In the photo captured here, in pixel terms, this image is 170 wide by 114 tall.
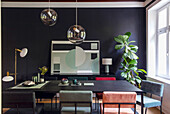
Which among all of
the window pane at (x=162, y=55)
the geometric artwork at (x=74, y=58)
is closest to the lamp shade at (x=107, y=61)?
the geometric artwork at (x=74, y=58)

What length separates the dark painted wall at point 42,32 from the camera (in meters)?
4.71

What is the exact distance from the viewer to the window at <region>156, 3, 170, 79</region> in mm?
3715

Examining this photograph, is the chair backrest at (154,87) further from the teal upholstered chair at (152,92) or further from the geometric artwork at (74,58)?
the geometric artwork at (74,58)

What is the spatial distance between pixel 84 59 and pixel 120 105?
2647 mm

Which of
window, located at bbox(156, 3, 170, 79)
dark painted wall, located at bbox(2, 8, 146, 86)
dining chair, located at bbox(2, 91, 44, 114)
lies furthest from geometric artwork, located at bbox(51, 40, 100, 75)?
dining chair, located at bbox(2, 91, 44, 114)

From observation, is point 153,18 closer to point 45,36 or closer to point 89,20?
point 89,20

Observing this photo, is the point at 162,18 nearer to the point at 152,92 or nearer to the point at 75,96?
the point at 152,92

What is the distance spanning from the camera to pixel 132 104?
2.07 meters

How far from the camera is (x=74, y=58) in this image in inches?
182

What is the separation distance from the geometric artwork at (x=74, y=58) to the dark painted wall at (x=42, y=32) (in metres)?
0.21

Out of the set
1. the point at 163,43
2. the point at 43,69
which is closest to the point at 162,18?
the point at 163,43

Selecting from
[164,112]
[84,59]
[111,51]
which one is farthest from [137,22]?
[164,112]

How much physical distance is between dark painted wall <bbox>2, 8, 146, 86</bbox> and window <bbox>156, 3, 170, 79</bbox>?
797mm

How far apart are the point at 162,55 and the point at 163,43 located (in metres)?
0.35
